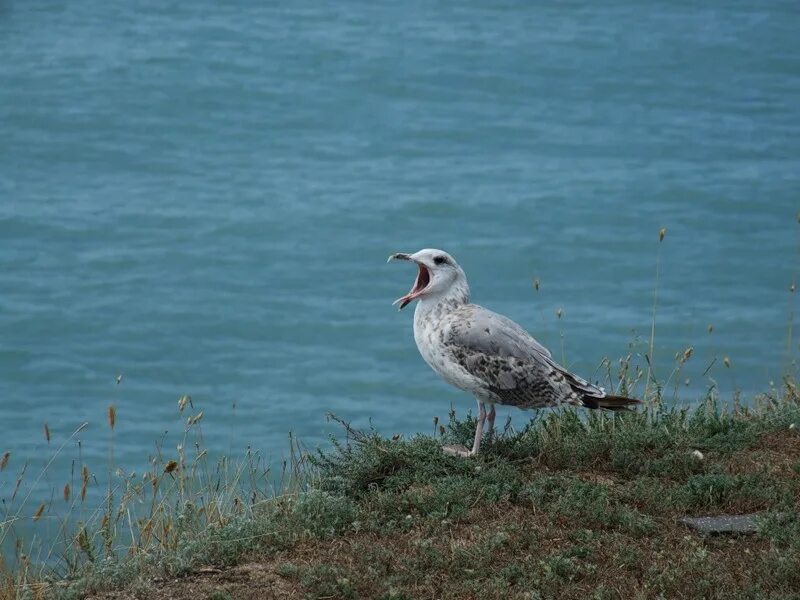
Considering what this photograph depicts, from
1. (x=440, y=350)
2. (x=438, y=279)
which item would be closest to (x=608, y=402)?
(x=440, y=350)

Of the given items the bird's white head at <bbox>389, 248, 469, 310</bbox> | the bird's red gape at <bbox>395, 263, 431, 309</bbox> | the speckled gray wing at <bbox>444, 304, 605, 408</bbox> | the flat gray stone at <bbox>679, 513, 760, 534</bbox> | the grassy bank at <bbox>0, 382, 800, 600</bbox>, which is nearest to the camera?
the grassy bank at <bbox>0, 382, 800, 600</bbox>

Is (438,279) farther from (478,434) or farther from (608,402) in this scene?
(608,402)

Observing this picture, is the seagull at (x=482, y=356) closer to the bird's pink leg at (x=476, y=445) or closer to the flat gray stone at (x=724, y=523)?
the bird's pink leg at (x=476, y=445)

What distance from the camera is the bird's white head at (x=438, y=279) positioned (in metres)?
8.87

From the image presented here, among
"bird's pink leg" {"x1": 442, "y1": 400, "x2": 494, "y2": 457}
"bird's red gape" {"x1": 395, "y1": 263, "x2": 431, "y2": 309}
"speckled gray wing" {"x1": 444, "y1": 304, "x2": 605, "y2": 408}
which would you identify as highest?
"bird's red gape" {"x1": 395, "y1": 263, "x2": 431, "y2": 309}

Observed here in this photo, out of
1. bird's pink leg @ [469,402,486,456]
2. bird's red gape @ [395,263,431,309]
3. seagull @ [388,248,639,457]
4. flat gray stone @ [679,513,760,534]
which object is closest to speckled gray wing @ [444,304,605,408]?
seagull @ [388,248,639,457]

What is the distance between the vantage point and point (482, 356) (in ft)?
28.3

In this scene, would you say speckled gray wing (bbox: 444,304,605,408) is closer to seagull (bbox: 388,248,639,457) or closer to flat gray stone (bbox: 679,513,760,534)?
seagull (bbox: 388,248,639,457)

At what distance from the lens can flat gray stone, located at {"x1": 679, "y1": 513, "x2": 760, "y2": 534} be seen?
25.6 ft

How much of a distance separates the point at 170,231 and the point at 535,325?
765 cm

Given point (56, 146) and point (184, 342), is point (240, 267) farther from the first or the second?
point (56, 146)

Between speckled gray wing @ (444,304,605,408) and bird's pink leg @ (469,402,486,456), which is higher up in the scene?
speckled gray wing @ (444,304,605,408)

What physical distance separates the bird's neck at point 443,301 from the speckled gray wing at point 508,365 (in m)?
0.10

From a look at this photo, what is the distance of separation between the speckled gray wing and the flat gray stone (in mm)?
1127
